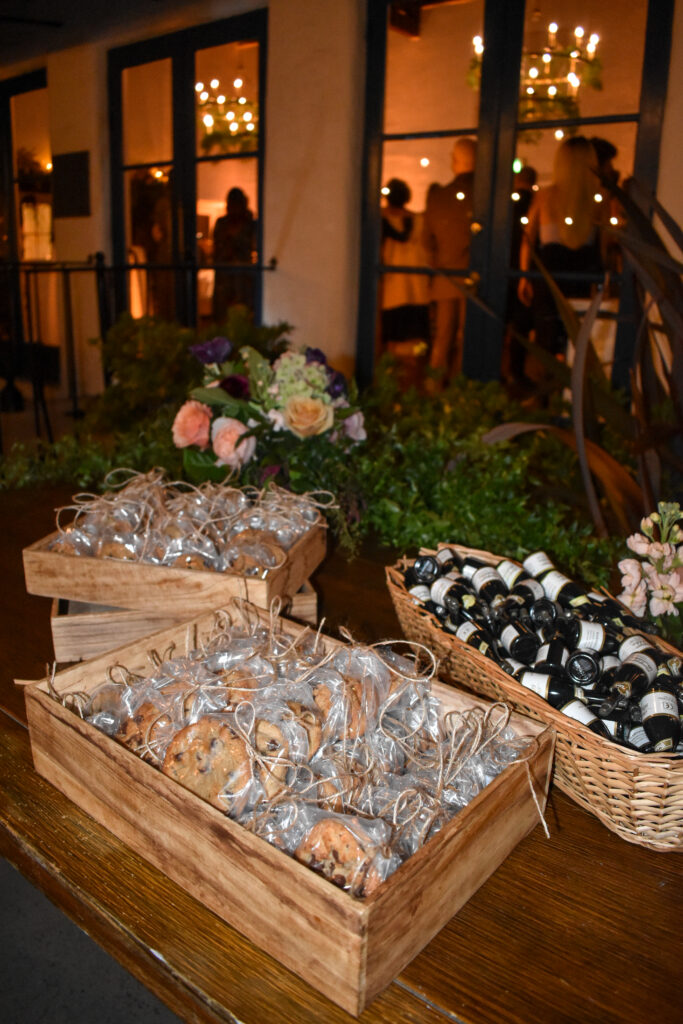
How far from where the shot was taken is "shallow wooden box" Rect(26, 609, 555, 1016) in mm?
581

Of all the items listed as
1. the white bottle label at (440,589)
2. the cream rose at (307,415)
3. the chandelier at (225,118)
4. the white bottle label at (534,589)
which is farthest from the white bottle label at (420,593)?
the chandelier at (225,118)

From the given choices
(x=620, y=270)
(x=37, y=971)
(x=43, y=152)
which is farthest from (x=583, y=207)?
(x=43, y=152)

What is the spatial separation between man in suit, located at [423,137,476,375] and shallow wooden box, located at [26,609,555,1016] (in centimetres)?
283

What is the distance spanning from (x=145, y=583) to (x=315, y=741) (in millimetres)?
473

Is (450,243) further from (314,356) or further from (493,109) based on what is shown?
(314,356)

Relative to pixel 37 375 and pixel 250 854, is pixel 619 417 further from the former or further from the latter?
pixel 37 375

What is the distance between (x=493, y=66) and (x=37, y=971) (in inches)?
132

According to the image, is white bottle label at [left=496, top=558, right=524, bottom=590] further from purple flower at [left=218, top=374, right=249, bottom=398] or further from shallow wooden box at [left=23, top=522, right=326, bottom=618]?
purple flower at [left=218, top=374, right=249, bottom=398]

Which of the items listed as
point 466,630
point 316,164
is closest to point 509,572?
point 466,630

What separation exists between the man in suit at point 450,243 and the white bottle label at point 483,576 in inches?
97.3

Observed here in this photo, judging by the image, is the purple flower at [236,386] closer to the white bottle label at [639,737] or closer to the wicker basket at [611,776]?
the wicker basket at [611,776]

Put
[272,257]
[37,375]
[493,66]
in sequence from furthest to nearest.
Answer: [37,375], [272,257], [493,66]

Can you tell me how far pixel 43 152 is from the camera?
6211 millimetres

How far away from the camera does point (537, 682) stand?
0.85m
